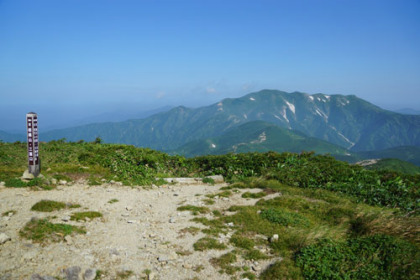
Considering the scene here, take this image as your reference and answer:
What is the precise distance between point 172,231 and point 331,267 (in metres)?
4.91

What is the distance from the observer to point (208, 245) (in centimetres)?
756

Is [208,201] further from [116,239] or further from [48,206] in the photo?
[48,206]

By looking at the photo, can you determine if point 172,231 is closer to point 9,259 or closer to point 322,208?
point 9,259

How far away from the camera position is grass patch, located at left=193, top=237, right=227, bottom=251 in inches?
294

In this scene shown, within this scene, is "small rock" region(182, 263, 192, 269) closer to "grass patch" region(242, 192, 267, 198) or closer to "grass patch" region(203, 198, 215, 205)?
"grass patch" region(203, 198, 215, 205)

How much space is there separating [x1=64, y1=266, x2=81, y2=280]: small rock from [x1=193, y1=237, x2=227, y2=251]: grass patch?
309 cm

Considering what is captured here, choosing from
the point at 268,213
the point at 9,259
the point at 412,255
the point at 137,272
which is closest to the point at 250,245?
the point at 268,213

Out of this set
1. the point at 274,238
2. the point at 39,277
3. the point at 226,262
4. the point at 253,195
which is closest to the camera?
the point at 39,277

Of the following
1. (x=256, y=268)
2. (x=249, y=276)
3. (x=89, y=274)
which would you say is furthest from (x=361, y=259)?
(x=89, y=274)

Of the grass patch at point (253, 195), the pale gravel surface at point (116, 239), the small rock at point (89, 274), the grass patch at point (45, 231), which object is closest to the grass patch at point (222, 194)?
the pale gravel surface at point (116, 239)

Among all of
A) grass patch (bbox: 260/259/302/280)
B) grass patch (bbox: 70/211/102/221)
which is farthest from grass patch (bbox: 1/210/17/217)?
grass patch (bbox: 260/259/302/280)

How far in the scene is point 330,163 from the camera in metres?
15.9

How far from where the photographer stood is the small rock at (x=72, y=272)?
592 cm

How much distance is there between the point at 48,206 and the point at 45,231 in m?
2.41
